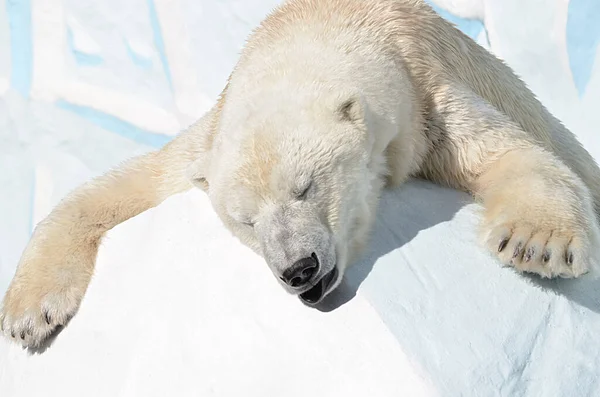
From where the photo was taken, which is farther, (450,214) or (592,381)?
(450,214)

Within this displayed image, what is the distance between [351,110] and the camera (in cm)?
213

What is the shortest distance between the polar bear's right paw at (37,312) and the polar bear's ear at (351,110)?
1.07 meters

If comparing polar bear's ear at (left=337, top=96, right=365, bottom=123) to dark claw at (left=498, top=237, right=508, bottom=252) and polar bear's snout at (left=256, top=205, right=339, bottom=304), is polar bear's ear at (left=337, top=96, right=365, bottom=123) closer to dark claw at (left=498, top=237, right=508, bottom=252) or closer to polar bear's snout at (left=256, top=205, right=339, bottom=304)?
polar bear's snout at (left=256, top=205, right=339, bottom=304)

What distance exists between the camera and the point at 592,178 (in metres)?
3.30

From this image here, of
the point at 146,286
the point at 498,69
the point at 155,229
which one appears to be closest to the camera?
the point at 146,286

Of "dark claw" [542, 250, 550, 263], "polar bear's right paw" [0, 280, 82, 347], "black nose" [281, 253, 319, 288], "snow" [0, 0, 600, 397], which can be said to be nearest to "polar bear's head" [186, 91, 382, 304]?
"black nose" [281, 253, 319, 288]

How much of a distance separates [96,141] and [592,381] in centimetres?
483

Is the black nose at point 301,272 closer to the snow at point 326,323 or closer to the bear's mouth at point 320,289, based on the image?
the bear's mouth at point 320,289

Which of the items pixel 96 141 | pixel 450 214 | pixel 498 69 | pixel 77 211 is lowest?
pixel 96 141

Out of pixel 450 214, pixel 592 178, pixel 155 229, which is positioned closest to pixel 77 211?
pixel 155 229

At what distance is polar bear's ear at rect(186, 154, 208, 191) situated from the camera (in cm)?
234

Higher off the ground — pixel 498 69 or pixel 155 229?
pixel 498 69

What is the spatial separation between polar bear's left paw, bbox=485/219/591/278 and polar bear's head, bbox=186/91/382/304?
0.38m

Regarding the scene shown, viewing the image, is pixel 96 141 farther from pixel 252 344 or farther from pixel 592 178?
pixel 252 344
